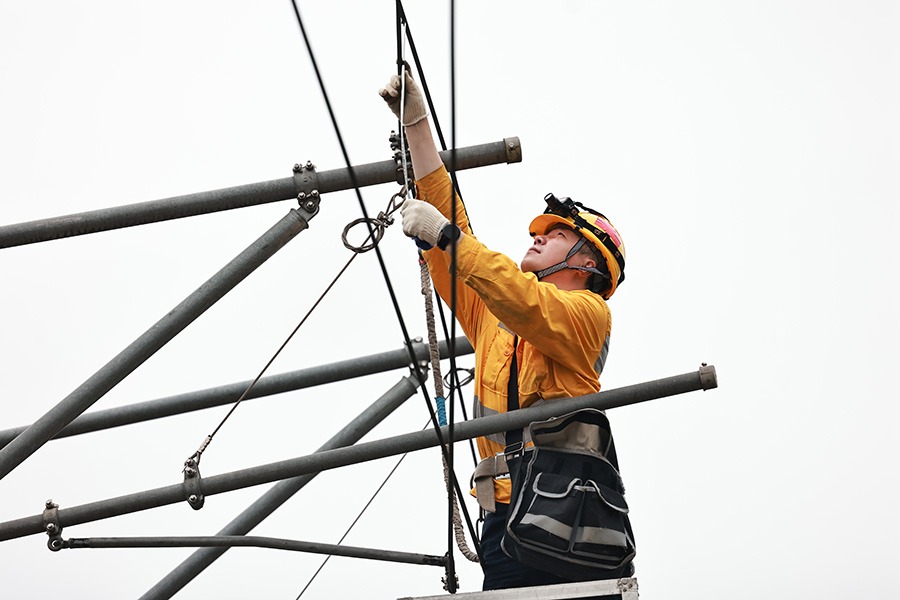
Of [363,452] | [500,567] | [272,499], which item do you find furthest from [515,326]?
[272,499]

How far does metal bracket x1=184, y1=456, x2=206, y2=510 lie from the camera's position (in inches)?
198

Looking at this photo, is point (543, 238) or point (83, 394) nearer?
point (83, 394)

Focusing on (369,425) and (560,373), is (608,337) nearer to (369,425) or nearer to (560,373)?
(560,373)

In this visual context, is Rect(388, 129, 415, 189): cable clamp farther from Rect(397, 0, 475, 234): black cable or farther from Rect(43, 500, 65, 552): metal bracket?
Rect(43, 500, 65, 552): metal bracket

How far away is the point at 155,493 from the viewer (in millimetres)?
5078

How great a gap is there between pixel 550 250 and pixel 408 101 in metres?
0.93

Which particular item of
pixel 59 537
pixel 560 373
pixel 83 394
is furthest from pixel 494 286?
pixel 59 537

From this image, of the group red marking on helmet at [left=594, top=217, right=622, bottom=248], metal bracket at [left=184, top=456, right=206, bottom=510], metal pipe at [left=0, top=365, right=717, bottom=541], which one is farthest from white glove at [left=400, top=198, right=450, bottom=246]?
metal bracket at [left=184, top=456, right=206, bottom=510]

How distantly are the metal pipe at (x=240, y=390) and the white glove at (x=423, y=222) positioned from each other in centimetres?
156

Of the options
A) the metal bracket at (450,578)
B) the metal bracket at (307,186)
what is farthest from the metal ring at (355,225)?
the metal bracket at (450,578)

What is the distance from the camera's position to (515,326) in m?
4.75

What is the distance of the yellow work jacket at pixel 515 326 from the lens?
466 cm

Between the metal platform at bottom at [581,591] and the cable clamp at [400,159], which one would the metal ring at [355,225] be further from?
the metal platform at bottom at [581,591]

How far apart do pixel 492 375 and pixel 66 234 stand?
174 centimetres
